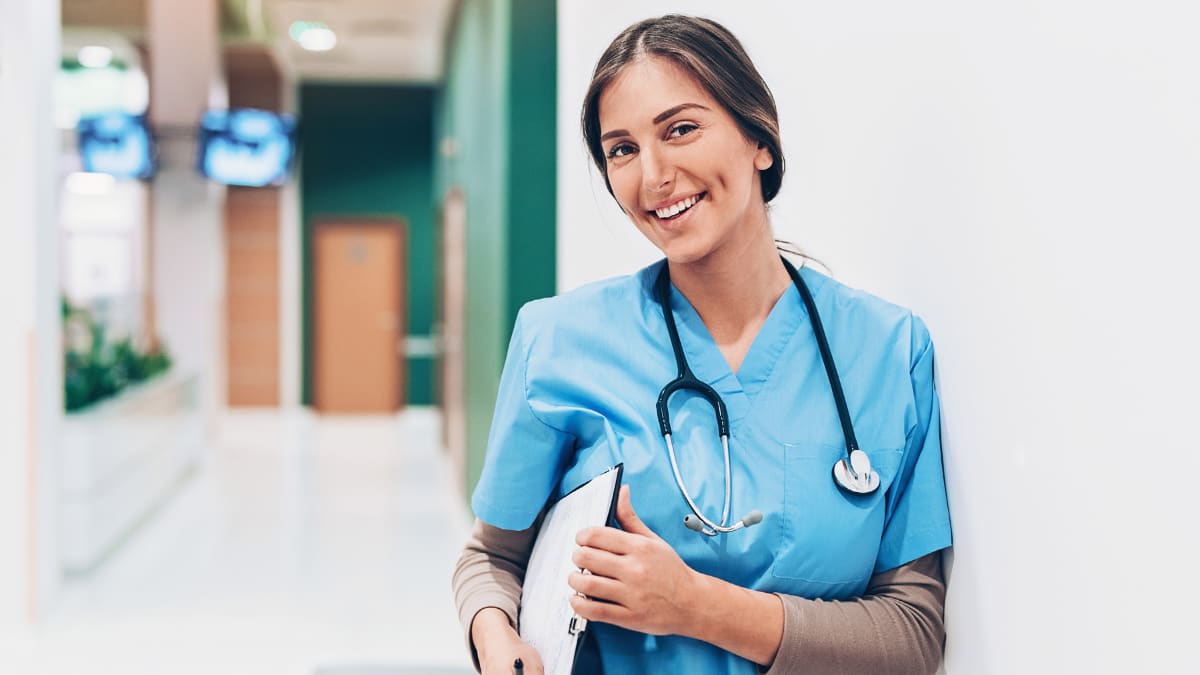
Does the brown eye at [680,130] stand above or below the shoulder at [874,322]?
above

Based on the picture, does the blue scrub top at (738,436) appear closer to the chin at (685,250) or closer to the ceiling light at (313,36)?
the chin at (685,250)

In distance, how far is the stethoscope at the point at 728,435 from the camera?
979 mm

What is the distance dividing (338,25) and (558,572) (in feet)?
26.6

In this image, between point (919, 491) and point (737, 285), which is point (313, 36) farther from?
point (919, 491)

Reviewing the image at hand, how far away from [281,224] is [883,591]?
10.5m

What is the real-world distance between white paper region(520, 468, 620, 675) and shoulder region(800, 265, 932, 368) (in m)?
0.29

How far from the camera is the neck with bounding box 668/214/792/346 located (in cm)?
112

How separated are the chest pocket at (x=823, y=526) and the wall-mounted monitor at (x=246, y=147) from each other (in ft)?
25.7

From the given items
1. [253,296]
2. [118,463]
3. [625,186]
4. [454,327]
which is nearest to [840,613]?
[625,186]

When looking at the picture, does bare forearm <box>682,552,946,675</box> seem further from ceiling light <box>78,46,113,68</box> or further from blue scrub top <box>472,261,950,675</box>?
ceiling light <box>78,46,113,68</box>

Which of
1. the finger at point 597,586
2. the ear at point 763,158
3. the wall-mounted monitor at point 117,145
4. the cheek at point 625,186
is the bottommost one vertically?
the finger at point 597,586

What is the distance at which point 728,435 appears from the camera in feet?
3.40

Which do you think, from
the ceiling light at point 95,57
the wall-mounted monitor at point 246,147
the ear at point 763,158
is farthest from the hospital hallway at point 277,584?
the ceiling light at point 95,57

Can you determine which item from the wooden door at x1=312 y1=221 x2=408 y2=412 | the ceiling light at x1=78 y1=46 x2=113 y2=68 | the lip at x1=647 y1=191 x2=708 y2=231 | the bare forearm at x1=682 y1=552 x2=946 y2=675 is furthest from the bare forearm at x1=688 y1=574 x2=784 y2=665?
the wooden door at x1=312 y1=221 x2=408 y2=412
